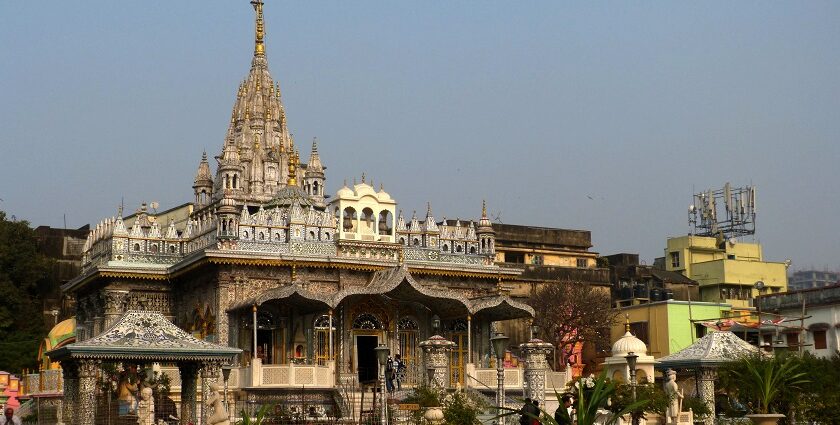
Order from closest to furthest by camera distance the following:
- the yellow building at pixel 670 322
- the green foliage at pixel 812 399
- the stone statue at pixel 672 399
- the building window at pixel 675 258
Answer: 1. the green foliage at pixel 812 399
2. the stone statue at pixel 672 399
3. the yellow building at pixel 670 322
4. the building window at pixel 675 258

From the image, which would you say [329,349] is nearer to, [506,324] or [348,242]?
[348,242]

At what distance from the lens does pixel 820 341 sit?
54844 mm

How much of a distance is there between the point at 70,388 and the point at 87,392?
1.54 m

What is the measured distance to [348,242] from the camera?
4353 cm

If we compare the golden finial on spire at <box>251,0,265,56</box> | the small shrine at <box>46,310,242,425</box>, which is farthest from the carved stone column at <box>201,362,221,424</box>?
the golden finial on spire at <box>251,0,265,56</box>

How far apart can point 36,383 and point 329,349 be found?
33.0 ft

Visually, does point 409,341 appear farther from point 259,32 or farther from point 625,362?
point 259,32

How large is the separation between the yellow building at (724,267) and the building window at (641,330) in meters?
7.64

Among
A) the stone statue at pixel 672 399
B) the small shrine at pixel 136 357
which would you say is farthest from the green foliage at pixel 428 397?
the stone statue at pixel 672 399

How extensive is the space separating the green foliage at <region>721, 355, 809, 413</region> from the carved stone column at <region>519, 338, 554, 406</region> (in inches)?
195

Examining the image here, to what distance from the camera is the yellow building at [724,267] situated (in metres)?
71.2

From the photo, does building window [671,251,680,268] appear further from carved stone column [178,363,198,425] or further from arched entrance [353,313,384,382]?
carved stone column [178,363,198,425]

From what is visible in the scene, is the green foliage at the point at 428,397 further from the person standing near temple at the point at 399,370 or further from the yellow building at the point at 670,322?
the yellow building at the point at 670,322

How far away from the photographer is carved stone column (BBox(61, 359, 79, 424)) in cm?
3017
